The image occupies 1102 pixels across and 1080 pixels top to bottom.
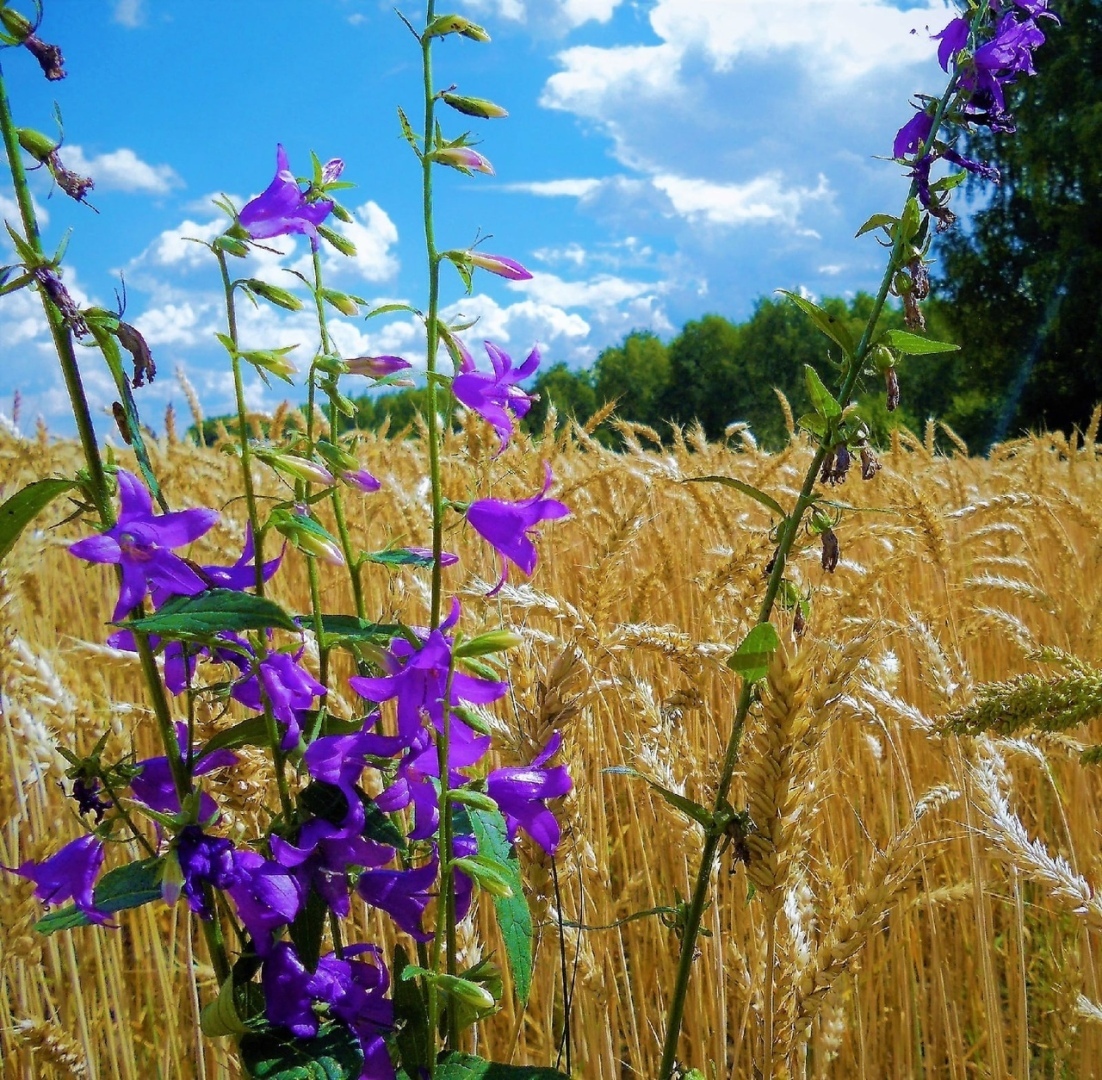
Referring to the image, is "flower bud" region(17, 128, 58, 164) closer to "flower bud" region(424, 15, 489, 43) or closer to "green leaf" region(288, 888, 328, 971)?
"flower bud" region(424, 15, 489, 43)

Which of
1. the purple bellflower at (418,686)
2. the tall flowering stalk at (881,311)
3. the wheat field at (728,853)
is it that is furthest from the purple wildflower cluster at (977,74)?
the purple bellflower at (418,686)

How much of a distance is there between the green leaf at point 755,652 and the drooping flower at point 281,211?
0.42m

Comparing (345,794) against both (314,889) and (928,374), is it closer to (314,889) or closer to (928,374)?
(314,889)

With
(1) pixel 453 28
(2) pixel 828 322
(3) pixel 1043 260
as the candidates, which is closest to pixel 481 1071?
(2) pixel 828 322

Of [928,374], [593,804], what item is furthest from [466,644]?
[928,374]

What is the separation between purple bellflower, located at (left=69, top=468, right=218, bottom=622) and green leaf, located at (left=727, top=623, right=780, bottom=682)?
1.21 feet

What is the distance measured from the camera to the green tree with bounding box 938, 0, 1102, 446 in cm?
1897

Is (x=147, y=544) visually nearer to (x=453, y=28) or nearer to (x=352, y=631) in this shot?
(x=352, y=631)

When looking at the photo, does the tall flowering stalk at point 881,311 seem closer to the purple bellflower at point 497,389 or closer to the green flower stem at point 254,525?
the purple bellflower at point 497,389

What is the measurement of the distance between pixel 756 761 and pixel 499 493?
1.66 metres

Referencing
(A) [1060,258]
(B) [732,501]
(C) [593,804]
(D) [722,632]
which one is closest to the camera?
(C) [593,804]

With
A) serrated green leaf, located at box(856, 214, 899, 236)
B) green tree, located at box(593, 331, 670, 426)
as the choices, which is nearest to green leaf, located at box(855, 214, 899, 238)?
serrated green leaf, located at box(856, 214, 899, 236)

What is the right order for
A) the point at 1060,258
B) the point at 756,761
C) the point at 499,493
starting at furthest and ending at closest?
the point at 1060,258 < the point at 499,493 < the point at 756,761

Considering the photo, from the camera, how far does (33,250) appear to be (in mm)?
599
